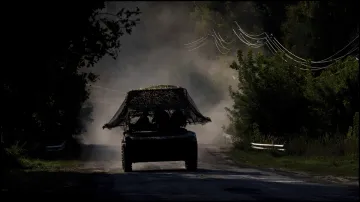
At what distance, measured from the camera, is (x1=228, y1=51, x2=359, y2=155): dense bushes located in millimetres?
46438

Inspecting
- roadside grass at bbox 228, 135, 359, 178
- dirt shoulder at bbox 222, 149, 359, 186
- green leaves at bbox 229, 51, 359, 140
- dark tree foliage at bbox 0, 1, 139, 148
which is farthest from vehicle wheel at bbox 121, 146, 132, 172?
green leaves at bbox 229, 51, 359, 140


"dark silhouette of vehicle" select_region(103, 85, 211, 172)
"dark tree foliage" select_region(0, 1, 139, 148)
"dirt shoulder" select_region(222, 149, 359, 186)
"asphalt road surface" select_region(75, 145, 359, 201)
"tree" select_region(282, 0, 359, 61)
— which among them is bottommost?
"asphalt road surface" select_region(75, 145, 359, 201)

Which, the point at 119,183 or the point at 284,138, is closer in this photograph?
the point at 119,183

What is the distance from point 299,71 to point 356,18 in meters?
11.1

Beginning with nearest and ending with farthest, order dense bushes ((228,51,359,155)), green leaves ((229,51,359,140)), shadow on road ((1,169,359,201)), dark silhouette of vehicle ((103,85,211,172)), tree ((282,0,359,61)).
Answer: shadow on road ((1,169,359,201)) → dark silhouette of vehicle ((103,85,211,172)) → dense bushes ((228,51,359,155)) → green leaves ((229,51,359,140)) → tree ((282,0,359,61))

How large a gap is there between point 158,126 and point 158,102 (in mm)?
1130

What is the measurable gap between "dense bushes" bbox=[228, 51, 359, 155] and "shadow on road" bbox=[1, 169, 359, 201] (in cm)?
1919

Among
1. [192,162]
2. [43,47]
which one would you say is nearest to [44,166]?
[192,162]

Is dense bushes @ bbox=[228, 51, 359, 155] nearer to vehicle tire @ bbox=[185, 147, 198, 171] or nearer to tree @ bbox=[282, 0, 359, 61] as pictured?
tree @ bbox=[282, 0, 359, 61]

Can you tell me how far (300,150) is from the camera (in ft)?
139

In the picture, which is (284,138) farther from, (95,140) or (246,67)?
(95,140)

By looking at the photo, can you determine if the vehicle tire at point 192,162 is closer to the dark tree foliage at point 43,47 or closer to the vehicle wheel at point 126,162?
the vehicle wheel at point 126,162

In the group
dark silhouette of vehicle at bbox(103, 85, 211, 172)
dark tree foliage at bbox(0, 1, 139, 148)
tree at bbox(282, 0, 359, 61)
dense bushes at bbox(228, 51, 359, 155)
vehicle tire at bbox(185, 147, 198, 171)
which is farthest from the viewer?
tree at bbox(282, 0, 359, 61)

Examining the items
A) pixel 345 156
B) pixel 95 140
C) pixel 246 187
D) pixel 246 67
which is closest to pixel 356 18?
pixel 246 67
